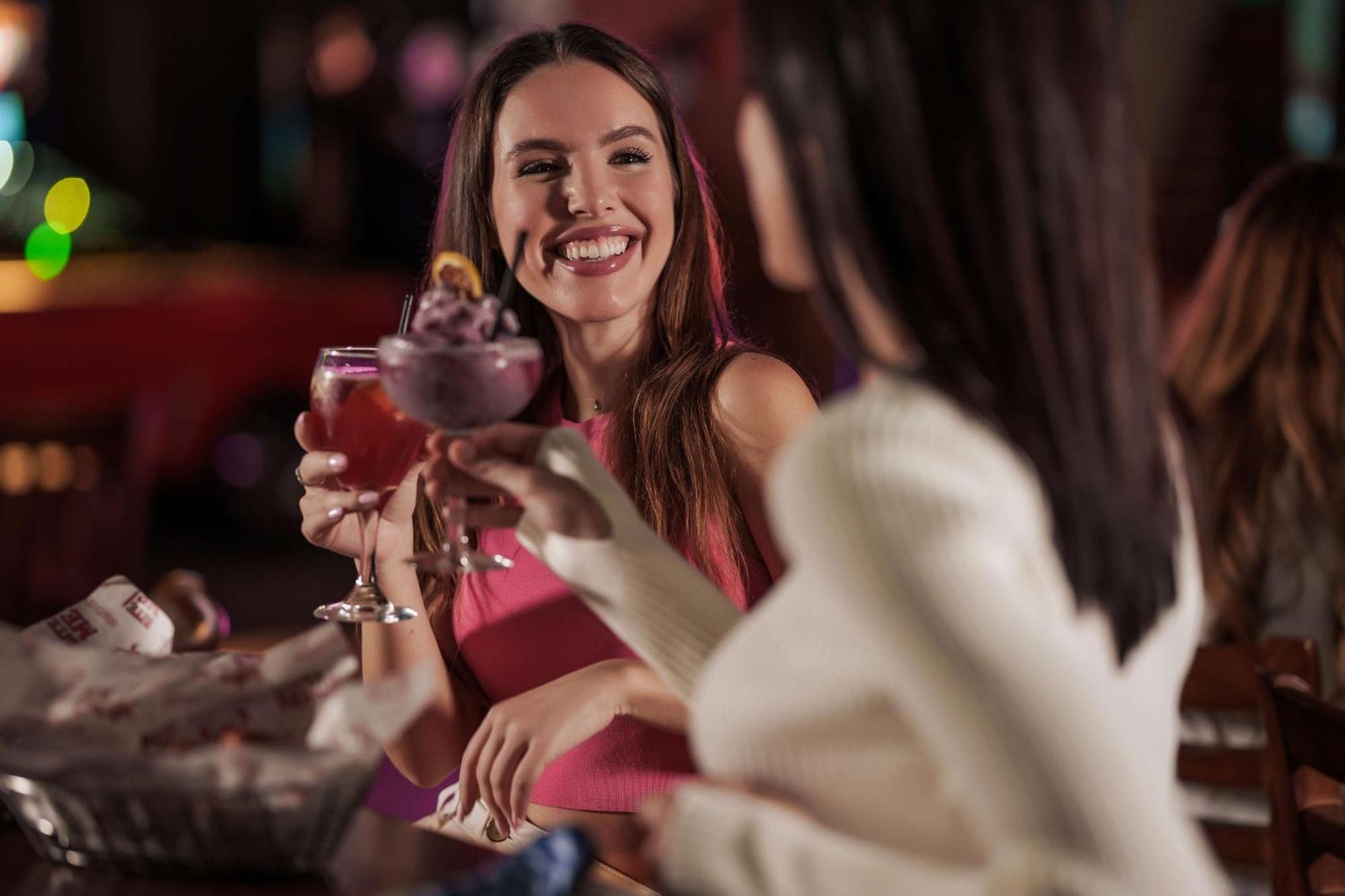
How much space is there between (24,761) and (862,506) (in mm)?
679

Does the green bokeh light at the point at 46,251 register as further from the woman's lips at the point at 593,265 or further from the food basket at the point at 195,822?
the food basket at the point at 195,822

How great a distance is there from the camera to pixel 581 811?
1882 mm

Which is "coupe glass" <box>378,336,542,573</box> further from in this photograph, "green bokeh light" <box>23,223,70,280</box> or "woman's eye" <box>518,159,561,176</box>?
"green bokeh light" <box>23,223,70,280</box>

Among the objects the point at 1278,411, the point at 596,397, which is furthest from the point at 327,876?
the point at 1278,411

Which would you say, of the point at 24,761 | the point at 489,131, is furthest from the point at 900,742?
the point at 489,131

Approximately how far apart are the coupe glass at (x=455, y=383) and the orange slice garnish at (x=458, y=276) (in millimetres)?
65

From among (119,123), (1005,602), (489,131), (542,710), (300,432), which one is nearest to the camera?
(1005,602)

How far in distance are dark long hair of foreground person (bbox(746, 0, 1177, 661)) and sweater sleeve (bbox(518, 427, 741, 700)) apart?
0.39m

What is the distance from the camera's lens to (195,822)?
3.81 feet

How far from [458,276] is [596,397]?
617mm

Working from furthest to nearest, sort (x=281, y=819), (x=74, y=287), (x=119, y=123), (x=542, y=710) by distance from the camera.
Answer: (x=119, y=123) → (x=74, y=287) → (x=542, y=710) → (x=281, y=819)

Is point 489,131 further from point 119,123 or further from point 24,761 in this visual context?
point 119,123

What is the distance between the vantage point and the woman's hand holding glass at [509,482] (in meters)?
1.33

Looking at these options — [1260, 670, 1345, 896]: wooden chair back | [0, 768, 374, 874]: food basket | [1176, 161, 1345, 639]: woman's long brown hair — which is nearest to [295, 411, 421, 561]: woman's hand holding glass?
[0, 768, 374, 874]: food basket
